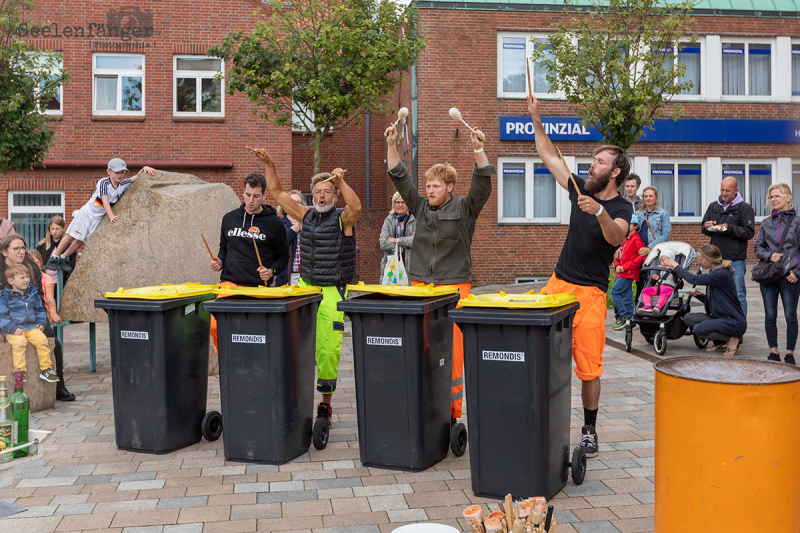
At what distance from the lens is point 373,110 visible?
16.0 metres

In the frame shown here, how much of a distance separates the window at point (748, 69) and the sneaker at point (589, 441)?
58.9 feet

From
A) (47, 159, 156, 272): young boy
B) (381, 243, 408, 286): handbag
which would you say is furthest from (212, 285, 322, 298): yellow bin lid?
(381, 243, 408, 286): handbag

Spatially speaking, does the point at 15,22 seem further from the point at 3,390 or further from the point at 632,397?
the point at 632,397

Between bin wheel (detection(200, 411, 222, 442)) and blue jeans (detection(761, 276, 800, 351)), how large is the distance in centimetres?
599

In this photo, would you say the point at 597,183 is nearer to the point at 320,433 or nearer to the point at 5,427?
the point at 320,433

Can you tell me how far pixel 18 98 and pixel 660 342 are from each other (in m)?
11.5

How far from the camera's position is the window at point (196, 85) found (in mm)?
19266

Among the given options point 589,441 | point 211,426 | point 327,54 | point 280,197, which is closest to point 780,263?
point 589,441

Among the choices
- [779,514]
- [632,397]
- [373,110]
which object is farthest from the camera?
[373,110]

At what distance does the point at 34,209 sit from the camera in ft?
62.0

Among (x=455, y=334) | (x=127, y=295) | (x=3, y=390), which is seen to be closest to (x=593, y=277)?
(x=455, y=334)

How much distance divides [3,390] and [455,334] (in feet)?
10.8

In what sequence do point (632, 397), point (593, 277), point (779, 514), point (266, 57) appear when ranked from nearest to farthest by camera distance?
point (779, 514) < point (593, 277) < point (632, 397) < point (266, 57)

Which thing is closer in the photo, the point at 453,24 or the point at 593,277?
the point at 593,277
